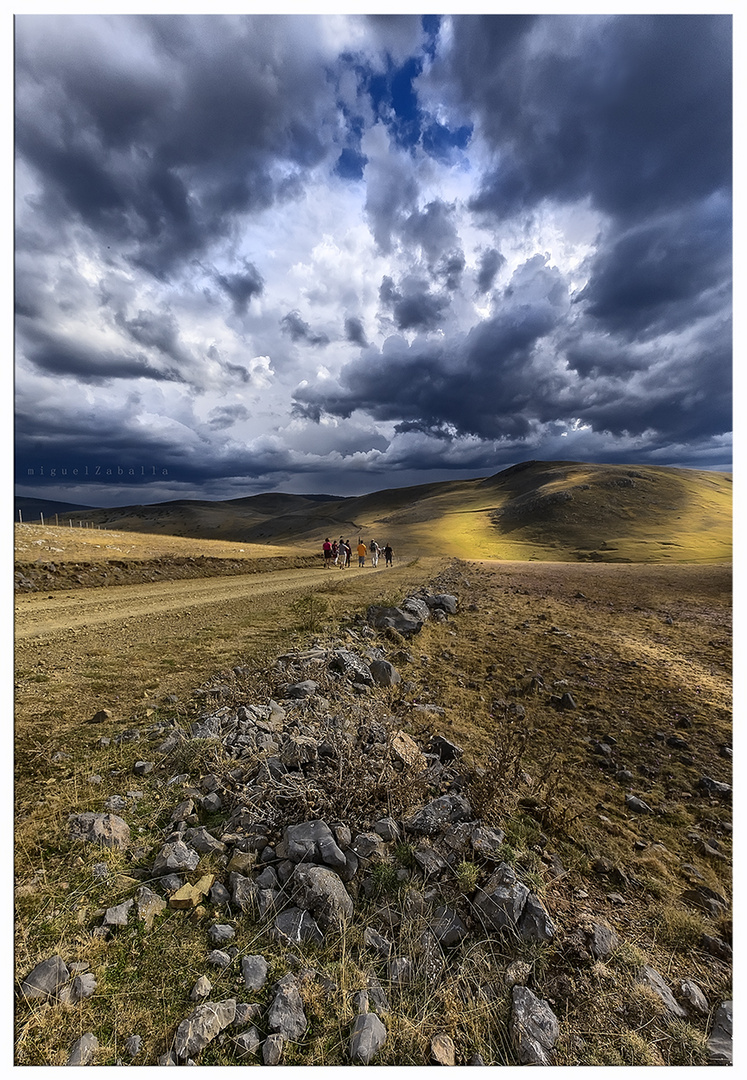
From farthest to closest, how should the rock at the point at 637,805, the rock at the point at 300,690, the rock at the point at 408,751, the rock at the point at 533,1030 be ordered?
the rock at the point at 300,690
the rock at the point at 637,805
the rock at the point at 408,751
the rock at the point at 533,1030

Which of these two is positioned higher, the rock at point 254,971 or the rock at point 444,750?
the rock at point 444,750

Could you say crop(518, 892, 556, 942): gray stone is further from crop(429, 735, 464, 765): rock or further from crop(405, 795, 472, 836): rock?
crop(429, 735, 464, 765): rock

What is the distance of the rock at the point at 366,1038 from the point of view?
2.40 m

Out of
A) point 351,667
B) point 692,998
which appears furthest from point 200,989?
point 351,667

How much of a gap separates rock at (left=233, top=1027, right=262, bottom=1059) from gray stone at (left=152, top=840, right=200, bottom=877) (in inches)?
49.1

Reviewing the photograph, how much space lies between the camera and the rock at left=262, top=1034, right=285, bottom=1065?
7.80 ft

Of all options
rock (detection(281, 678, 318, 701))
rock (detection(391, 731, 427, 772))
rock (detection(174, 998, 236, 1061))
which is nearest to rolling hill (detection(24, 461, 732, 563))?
rock (detection(281, 678, 318, 701))

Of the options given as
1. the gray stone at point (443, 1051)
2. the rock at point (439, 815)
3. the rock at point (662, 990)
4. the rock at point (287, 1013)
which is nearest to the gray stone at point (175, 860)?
the rock at point (287, 1013)

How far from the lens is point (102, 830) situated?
3.81 meters

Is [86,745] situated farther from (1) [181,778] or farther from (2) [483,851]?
(2) [483,851]

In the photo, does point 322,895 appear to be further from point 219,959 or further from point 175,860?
point 175,860

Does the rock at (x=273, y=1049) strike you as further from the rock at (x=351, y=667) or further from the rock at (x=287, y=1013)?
the rock at (x=351, y=667)

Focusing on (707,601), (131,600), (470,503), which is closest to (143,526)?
(470,503)

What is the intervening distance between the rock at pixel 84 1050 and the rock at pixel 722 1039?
3.67 m
